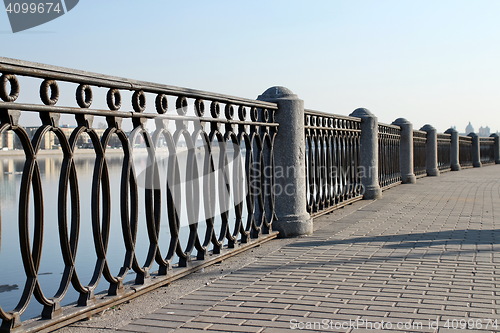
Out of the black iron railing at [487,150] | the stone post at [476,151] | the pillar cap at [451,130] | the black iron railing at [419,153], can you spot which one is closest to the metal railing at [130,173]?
the black iron railing at [419,153]

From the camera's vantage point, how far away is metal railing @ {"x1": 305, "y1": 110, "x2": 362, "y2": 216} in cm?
887

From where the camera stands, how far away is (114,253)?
30.1 ft

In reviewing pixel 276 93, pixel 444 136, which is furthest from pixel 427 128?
pixel 276 93

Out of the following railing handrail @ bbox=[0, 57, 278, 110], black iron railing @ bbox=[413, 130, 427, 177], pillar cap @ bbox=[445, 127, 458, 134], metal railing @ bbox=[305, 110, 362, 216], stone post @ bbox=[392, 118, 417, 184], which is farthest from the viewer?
pillar cap @ bbox=[445, 127, 458, 134]

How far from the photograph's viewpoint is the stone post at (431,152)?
2120 centimetres

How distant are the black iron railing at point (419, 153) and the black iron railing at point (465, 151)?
727cm

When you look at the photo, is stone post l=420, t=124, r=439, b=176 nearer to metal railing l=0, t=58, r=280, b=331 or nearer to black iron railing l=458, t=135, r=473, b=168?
black iron railing l=458, t=135, r=473, b=168

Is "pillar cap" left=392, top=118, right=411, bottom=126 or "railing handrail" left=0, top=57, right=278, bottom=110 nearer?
"railing handrail" left=0, top=57, right=278, bottom=110

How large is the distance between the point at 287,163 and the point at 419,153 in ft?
43.2

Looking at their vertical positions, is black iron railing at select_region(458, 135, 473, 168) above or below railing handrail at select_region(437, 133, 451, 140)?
below

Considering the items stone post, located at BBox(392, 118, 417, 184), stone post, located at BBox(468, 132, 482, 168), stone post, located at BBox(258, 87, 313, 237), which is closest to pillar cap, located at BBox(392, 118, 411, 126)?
stone post, located at BBox(392, 118, 417, 184)

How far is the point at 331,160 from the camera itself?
33.0 ft

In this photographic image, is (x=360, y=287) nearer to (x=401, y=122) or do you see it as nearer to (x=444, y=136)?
(x=401, y=122)

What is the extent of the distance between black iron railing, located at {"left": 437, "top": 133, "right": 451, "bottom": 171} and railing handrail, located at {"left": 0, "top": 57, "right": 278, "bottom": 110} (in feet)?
63.7
